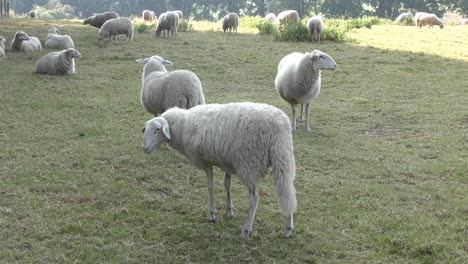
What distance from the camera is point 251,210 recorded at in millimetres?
4375

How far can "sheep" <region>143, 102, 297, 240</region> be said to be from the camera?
420 cm

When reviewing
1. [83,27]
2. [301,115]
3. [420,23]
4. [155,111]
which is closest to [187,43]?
[83,27]

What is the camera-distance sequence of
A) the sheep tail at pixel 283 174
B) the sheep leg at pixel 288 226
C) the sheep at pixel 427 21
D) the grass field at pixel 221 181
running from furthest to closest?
the sheep at pixel 427 21
the sheep leg at pixel 288 226
the grass field at pixel 221 181
the sheep tail at pixel 283 174

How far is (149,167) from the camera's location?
247 inches

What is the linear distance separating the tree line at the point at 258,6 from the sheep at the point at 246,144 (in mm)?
52680

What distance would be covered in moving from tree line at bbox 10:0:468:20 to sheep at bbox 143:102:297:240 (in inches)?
2074

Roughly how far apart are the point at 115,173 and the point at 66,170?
595 mm

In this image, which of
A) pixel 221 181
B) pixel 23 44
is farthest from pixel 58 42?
pixel 221 181

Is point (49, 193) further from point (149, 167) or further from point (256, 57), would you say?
point (256, 57)

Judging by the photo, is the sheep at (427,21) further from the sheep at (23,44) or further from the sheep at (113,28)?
the sheep at (23,44)

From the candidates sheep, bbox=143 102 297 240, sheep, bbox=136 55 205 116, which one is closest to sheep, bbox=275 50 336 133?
sheep, bbox=136 55 205 116

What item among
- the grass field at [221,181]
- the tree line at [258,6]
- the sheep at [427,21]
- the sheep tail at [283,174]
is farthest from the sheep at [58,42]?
the tree line at [258,6]

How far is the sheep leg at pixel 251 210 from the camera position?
4316mm

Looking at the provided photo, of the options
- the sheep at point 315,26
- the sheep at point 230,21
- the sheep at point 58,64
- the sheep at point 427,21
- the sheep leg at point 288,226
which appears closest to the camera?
the sheep leg at point 288,226
